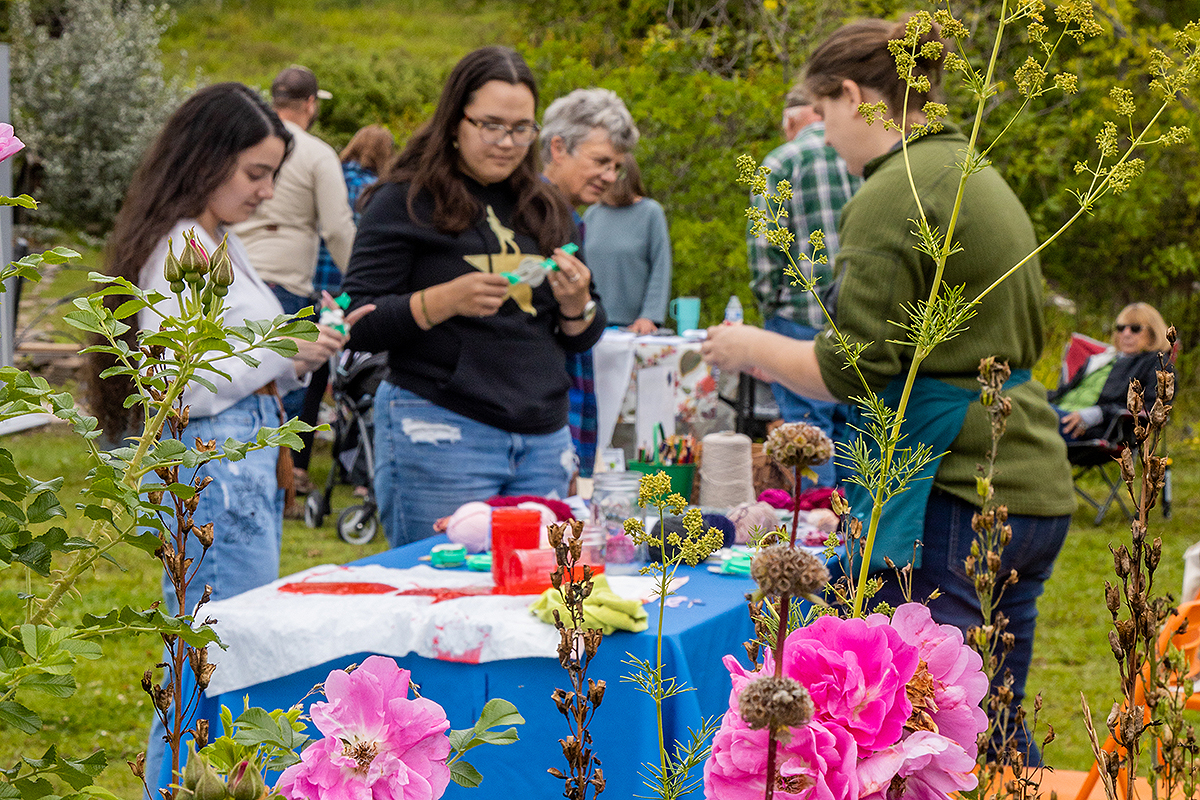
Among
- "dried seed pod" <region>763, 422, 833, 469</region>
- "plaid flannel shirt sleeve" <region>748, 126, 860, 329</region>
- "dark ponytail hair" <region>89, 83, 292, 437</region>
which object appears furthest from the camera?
"plaid flannel shirt sleeve" <region>748, 126, 860, 329</region>

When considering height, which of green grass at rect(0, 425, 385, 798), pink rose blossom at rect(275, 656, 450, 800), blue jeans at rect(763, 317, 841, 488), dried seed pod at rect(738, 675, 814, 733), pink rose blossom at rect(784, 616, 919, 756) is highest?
dried seed pod at rect(738, 675, 814, 733)

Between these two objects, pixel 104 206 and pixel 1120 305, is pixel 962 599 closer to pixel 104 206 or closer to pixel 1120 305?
pixel 1120 305

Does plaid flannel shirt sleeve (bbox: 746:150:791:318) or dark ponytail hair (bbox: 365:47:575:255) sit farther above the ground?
dark ponytail hair (bbox: 365:47:575:255)

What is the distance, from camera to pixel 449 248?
2637 mm

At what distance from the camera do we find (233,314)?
2250mm

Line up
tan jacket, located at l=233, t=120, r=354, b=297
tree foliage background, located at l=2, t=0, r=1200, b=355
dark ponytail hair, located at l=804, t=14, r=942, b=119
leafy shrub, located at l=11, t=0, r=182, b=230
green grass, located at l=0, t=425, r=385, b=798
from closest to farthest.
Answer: dark ponytail hair, located at l=804, t=14, r=942, b=119 < green grass, located at l=0, t=425, r=385, b=798 < tan jacket, located at l=233, t=120, r=354, b=297 < tree foliage background, located at l=2, t=0, r=1200, b=355 < leafy shrub, located at l=11, t=0, r=182, b=230

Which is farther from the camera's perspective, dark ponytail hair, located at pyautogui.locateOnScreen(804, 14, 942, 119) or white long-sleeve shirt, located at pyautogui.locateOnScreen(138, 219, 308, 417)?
white long-sleeve shirt, located at pyautogui.locateOnScreen(138, 219, 308, 417)

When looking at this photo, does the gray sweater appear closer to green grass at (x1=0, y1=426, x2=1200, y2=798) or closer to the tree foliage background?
the tree foliage background

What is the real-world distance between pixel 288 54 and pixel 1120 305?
12.9 m

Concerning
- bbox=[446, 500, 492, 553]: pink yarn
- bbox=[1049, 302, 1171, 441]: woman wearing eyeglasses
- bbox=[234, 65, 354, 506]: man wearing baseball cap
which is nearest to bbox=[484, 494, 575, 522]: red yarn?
bbox=[446, 500, 492, 553]: pink yarn

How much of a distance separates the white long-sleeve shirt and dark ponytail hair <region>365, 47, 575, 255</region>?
42 centimetres

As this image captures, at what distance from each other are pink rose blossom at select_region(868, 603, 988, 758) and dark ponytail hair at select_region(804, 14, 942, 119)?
161 cm

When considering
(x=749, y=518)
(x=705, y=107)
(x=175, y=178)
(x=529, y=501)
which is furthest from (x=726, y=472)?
(x=705, y=107)

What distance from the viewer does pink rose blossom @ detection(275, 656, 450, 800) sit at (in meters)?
0.57
